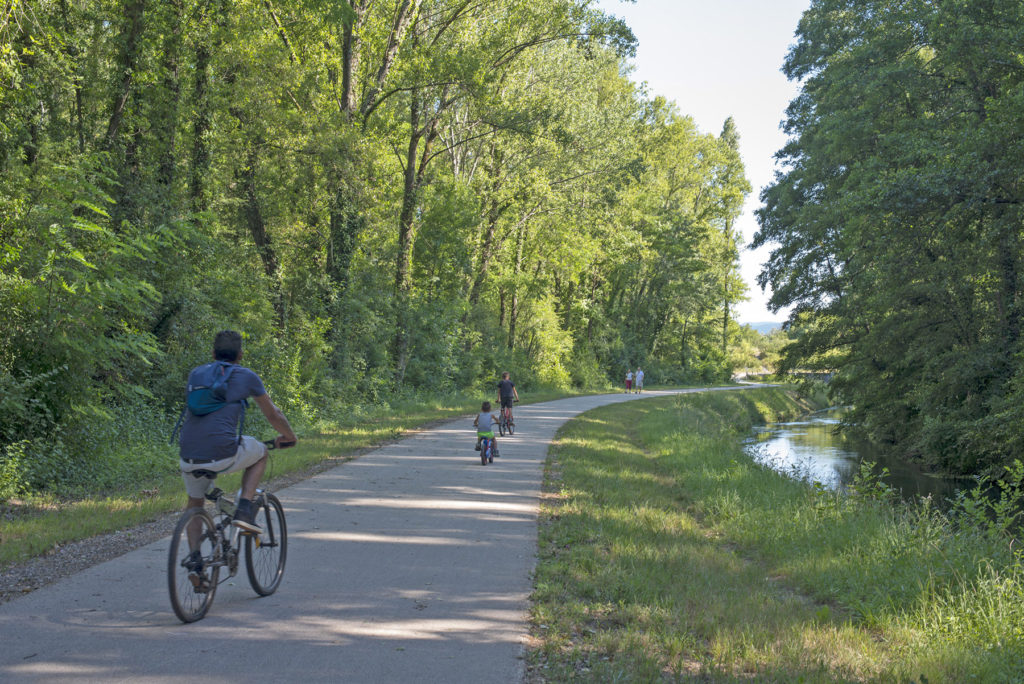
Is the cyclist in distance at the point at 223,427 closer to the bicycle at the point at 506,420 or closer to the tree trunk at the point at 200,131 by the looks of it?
the bicycle at the point at 506,420

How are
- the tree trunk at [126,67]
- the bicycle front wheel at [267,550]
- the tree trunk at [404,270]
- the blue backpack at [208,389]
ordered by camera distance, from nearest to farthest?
the blue backpack at [208,389]
the bicycle front wheel at [267,550]
the tree trunk at [126,67]
the tree trunk at [404,270]

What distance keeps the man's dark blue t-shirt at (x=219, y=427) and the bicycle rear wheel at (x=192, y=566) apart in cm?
41

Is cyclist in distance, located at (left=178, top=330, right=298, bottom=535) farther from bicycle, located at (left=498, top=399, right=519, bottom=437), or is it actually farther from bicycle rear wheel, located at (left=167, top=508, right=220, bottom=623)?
bicycle, located at (left=498, top=399, right=519, bottom=437)

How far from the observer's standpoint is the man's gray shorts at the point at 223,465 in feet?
17.0

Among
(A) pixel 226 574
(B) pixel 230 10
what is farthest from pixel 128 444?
(B) pixel 230 10

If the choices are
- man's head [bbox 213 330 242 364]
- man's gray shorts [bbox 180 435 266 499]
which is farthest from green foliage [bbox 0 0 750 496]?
man's head [bbox 213 330 242 364]

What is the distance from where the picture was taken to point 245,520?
5.53m

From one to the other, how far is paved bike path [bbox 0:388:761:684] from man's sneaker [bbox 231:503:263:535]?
1.89ft

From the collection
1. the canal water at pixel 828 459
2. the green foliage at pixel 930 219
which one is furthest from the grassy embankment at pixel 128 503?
the green foliage at pixel 930 219

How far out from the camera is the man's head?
17.4ft

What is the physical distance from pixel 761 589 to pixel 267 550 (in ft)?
14.5

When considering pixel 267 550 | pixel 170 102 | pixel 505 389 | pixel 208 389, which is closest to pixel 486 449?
pixel 505 389

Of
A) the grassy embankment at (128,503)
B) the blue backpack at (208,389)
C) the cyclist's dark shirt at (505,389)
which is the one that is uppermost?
the blue backpack at (208,389)

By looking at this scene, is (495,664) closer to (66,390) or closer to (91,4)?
(66,390)
